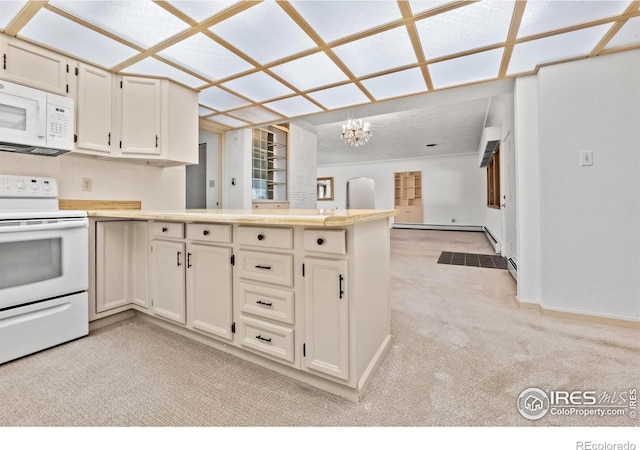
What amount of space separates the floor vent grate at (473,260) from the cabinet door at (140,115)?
4.23 meters

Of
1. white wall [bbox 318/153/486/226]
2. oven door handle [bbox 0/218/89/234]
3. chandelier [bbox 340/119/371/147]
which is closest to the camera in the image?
oven door handle [bbox 0/218/89/234]

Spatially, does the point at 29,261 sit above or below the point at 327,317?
above

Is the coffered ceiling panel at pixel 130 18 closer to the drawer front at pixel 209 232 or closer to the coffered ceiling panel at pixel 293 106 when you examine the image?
the drawer front at pixel 209 232

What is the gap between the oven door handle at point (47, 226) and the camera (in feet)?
5.40

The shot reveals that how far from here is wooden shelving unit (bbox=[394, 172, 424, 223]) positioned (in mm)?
10422

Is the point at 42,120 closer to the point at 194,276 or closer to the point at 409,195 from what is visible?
the point at 194,276

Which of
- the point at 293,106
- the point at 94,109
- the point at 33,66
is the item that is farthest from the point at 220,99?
the point at 33,66

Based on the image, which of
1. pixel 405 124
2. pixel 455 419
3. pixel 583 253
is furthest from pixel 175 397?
pixel 405 124

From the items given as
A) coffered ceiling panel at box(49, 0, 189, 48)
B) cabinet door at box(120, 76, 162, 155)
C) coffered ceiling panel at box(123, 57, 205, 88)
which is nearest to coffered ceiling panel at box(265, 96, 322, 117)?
coffered ceiling panel at box(123, 57, 205, 88)

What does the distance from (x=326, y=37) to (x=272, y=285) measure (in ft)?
6.04

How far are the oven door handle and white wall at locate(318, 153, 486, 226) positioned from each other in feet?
32.2

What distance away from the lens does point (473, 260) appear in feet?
15.3

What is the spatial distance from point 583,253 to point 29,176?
176 inches

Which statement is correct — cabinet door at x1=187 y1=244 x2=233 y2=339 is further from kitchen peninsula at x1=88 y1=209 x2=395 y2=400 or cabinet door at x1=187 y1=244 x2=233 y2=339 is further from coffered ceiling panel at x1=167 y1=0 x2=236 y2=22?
→ coffered ceiling panel at x1=167 y1=0 x2=236 y2=22
